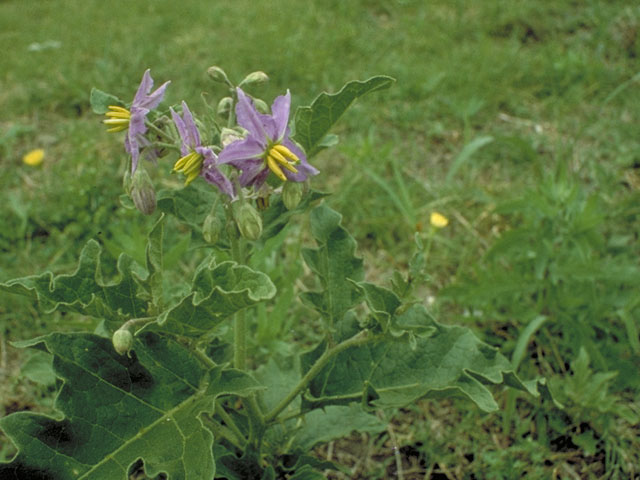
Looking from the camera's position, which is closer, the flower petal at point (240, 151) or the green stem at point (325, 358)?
the flower petal at point (240, 151)

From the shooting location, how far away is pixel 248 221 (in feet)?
4.41

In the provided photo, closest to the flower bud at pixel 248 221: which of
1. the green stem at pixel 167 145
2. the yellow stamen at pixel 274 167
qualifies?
the yellow stamen at pixel 274 167

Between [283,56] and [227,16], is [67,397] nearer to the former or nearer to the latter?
[283,56]

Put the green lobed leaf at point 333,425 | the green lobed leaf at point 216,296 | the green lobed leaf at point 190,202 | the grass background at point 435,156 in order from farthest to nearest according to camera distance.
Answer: the grass background at point 435,156 < the green lobed leaf at point 333,425 < the green lobed leaf at point 190,202 < the green lobed leaf at point 216,296

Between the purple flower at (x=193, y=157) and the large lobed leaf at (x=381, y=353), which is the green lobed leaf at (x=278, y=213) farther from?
the purple flower at (x=193, y=157)

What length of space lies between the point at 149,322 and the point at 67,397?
0.26 meters

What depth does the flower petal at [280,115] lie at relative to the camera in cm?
132

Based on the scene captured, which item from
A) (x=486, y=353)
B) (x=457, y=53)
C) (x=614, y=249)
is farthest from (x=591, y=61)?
(x=486, y=353)

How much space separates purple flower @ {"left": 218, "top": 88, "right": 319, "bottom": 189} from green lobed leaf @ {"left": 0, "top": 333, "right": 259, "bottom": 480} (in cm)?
46

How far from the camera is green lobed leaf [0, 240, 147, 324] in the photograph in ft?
4.48

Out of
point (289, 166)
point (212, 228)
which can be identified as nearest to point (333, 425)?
point (212, 228)

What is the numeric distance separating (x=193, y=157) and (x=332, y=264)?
19.8 inches

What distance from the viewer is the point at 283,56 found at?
404 centimetres

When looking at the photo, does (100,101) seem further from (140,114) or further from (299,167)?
(299,167)
